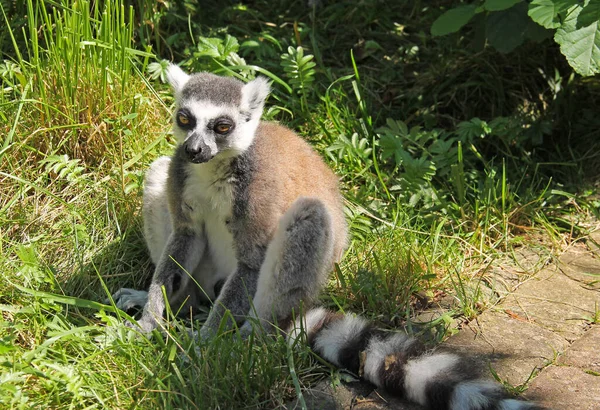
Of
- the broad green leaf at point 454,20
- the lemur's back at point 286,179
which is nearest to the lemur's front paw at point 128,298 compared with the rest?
the lemur's back at point 286,179

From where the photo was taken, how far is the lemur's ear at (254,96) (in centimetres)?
362

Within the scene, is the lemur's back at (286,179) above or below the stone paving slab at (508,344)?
above

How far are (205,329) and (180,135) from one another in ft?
2.97

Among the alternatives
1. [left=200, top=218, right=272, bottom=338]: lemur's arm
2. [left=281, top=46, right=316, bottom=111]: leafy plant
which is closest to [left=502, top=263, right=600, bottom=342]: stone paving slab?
[left=200, top=218, right=272, bottom=338]: lemur's arm

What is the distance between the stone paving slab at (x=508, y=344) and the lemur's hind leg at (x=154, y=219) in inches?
61.1

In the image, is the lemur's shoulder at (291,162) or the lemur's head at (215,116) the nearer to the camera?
the lemur's head at (215,116)

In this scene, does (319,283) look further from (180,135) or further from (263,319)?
(180,135)

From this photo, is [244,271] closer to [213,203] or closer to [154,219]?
[213,203]

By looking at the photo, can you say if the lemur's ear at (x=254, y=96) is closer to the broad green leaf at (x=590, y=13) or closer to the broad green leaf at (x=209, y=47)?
the broad green leaf at (x=209, y=47)

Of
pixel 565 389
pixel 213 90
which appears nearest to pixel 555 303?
pixel 565 389

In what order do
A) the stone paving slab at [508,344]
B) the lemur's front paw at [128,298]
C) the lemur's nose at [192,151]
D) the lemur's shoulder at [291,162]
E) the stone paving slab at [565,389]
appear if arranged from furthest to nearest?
1. the lemur's front paw at [128,298]
2. the lemur's shoulder at [291,162]
3. the lemur's nose at [192,151]
4. the stone paving slab at [508,344]
5. the stone paving slab at [565,389]

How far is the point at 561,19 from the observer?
3838 mm

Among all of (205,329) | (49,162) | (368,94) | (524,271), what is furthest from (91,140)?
(524,271)

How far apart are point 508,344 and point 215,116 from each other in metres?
1.67
